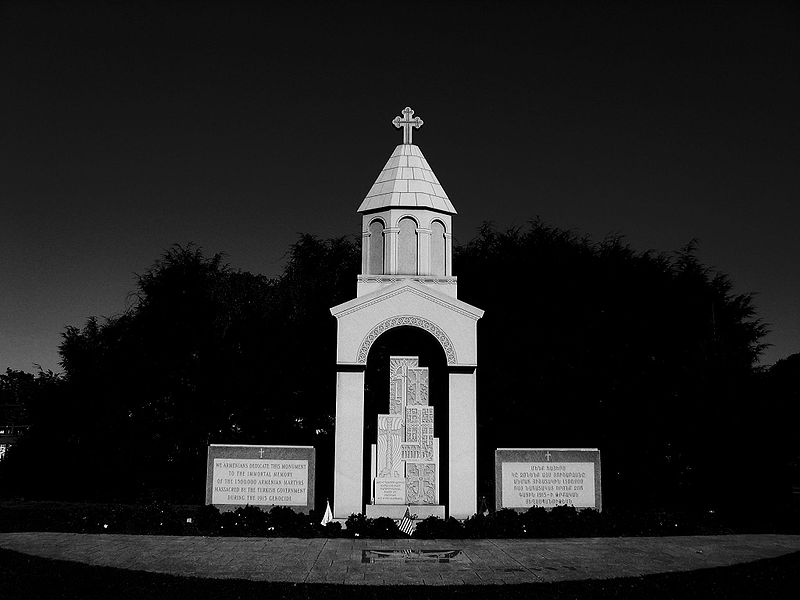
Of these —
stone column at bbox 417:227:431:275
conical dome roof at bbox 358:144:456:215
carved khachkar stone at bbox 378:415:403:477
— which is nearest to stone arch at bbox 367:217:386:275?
conical dome roof at bbox 358:144:456:215

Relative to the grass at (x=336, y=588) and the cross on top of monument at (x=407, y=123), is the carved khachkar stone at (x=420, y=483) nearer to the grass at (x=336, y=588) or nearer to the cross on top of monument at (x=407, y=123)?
the grass at (x=336, y=588)

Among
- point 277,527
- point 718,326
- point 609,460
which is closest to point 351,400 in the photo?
point 277,527

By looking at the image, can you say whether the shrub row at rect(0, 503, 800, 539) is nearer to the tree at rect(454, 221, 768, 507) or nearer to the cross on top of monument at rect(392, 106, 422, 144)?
the tree at rect(454, 221, 768, 507)

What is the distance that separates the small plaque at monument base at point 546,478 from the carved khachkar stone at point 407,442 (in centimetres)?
151

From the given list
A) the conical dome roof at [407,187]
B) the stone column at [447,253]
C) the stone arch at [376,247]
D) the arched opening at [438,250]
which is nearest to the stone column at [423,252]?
the arched opening at [438,250]

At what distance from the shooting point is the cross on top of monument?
1872 cm

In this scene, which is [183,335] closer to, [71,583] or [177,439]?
[177,439]

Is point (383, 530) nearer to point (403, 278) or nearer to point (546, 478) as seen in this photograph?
point (546, 478)

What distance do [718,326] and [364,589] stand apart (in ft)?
70.5

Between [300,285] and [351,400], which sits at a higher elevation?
[300,285]

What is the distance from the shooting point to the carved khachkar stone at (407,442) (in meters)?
16.7

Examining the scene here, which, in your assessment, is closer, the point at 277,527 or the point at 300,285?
the point at 277,527

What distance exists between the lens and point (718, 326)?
1089 inches

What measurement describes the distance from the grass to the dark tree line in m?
9.86
